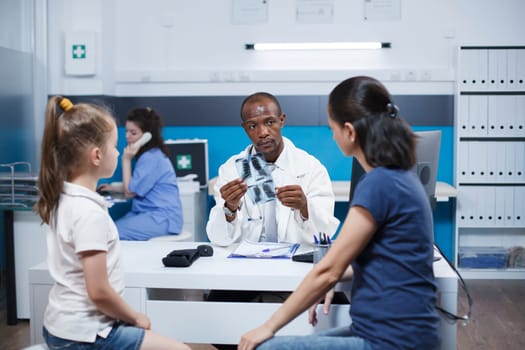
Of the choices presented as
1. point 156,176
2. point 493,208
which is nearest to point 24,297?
point 156,176

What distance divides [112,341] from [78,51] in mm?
3282

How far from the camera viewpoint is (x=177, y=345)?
161 cm

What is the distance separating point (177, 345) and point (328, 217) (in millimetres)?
937

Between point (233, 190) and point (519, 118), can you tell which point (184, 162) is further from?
point (519, 118)

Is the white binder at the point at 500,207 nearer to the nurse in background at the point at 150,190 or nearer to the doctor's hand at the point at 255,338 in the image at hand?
the nurse in background at the point at 150,190

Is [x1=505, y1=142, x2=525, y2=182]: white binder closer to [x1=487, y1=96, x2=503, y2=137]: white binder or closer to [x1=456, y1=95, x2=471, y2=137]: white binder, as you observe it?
[x1=487, y1=96, x2=503, y2=137]: white binder

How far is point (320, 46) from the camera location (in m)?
4.62

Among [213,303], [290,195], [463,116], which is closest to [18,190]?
[290,195]

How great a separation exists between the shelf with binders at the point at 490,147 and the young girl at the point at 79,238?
3.31 m

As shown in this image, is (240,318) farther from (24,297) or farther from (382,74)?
(382,74)

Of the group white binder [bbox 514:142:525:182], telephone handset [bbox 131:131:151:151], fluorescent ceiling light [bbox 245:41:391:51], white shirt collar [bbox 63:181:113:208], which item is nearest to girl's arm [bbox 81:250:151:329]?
white shirt collar [bbox 63:181:113:208]

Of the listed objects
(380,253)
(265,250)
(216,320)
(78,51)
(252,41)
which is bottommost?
(216,320)

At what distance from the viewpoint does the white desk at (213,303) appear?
72.1 inches

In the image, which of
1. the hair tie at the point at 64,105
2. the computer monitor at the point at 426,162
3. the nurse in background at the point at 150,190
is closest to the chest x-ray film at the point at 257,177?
the computer monitor at the point at 426,162
